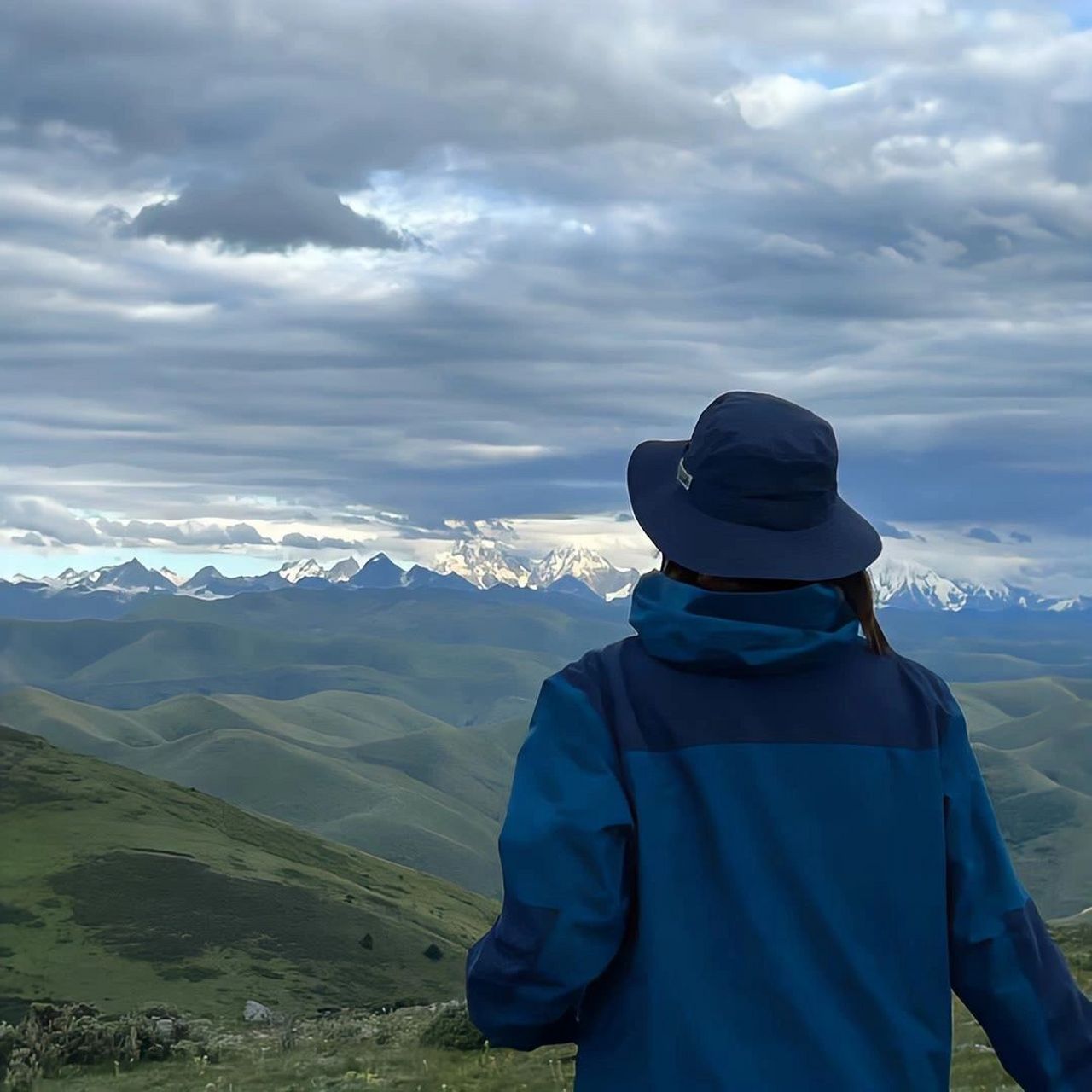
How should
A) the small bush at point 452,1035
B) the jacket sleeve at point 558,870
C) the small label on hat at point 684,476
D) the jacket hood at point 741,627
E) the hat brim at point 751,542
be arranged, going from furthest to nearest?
the small bush at point 452,1035 < the small label on hat at point 684,476 < the hat brim at point 751,542 < the jacket hood at point 741,627 < the jacket sleeve at point 558,870

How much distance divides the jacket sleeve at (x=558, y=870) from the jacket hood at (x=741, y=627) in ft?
1.12

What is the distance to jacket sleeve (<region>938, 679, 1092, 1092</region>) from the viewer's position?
5379 millimetres

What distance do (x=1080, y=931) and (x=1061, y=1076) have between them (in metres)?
39.9

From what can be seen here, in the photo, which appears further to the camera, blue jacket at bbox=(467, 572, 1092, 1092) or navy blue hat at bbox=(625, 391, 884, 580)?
navy blue hat at bbox=(625, 391, 884, 580)

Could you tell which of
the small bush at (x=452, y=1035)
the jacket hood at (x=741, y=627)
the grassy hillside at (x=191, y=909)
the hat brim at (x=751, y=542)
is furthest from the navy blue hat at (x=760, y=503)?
the grassy hillside at (x=191, y=909)

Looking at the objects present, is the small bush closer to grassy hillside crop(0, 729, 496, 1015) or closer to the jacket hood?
the jacket hood

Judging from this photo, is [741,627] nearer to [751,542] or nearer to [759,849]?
[751,542]

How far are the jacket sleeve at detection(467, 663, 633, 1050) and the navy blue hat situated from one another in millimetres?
716

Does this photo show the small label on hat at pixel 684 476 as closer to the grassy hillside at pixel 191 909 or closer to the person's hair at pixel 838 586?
the person's hair at pixel 838 586

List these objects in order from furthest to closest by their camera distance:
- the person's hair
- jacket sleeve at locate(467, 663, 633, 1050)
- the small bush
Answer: the small bush, the person's hair, jacket sleeve at locate(467, 663, 633, 1050)

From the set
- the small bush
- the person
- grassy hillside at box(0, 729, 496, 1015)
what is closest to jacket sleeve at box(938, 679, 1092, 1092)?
the person

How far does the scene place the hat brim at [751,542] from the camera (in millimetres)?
5293

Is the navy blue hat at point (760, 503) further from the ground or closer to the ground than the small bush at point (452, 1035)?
further from the ground

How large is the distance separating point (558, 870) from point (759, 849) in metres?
0.76
